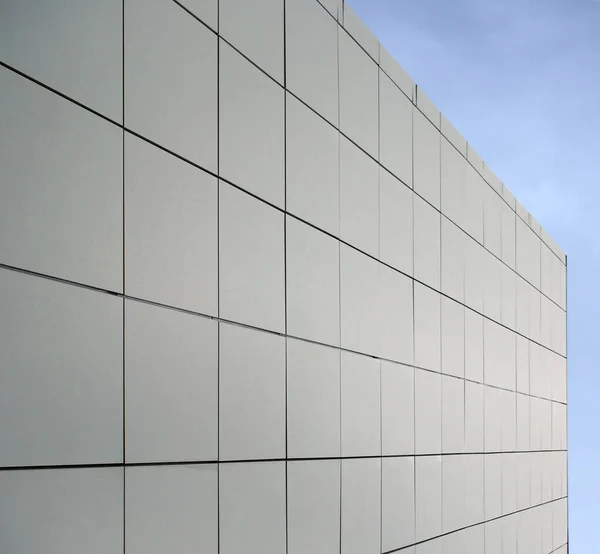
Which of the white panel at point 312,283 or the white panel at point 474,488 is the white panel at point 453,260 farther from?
the white panel at point 312,283

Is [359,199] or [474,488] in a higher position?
[359,199]

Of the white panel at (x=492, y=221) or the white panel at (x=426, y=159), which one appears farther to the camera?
the white panel at (x=492, y=221)

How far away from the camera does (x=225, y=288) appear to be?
5020 millimetres

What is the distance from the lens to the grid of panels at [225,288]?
3.63 m

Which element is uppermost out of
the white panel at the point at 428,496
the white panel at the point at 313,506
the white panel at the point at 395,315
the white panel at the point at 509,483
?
the white panel at the point at 395,315

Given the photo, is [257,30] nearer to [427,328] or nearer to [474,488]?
[427,328]

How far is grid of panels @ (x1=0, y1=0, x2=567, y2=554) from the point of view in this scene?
3629 mm

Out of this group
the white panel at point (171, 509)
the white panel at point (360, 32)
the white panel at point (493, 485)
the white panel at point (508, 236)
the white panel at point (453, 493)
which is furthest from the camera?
the white panel at point (508, 236)

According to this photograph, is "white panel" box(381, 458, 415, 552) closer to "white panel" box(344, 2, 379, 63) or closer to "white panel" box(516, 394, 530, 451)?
"white panel" box(344, 2, 379, 63)

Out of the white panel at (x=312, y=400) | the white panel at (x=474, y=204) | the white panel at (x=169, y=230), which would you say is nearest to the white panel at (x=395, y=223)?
the white panel at (x=312, y=400)

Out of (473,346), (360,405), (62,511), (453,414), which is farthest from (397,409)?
(62,511)

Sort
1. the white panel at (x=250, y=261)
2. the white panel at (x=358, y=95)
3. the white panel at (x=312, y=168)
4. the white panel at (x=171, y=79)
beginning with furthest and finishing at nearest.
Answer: the white panel at (x=358, y=95)
the white panel at (x=312, y=168)
the white panel at (x=250, y=261)
the white panel at (x=171, y=79)

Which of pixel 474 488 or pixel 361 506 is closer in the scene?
pixel 361 506

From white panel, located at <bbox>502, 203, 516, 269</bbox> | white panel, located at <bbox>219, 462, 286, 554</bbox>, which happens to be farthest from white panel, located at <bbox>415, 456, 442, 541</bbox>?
white panel, located at <bbox>502, 203, 516, 269</bbox>
